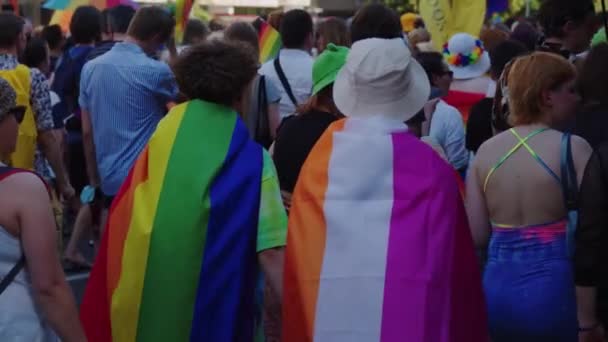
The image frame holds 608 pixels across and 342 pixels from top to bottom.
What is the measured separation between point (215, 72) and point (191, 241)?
0.63 m

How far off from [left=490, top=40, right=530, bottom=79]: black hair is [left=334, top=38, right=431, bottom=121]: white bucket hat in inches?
124

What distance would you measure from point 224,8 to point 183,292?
78.8 feet

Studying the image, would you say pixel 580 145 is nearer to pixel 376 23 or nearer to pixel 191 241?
pixel 191 241

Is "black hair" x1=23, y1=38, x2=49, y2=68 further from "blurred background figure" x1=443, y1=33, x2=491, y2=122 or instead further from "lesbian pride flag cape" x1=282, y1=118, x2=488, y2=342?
"lesbian pride flag cape" x1=282, y1=118, x2=488, y2=342

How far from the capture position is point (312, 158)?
4.02 meters

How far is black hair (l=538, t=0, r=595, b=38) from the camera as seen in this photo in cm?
659

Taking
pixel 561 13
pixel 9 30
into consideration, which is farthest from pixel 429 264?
pixel 9 30

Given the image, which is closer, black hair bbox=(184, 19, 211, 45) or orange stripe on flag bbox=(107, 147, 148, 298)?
orange stripe on flag bbox=(107, 147, 148, 298)

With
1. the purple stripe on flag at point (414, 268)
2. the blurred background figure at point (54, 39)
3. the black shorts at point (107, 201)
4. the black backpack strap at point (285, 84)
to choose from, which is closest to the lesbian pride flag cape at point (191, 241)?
the purple stripe on flag at point (414, 268)

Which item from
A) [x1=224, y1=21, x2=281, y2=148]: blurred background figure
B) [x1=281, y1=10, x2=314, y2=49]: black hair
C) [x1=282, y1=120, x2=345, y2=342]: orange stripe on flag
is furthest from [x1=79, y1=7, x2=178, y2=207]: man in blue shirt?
[x1=282, y1=120, x2=345, y2=342]: orange stripe on flag

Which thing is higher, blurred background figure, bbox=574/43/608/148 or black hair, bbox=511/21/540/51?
blurred background figure, bbox=574/43/608/148

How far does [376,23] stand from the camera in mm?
7125

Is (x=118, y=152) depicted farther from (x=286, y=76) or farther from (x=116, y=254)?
(x=116, y=254)

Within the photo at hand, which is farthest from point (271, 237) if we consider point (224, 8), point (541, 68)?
point (224, 8)
